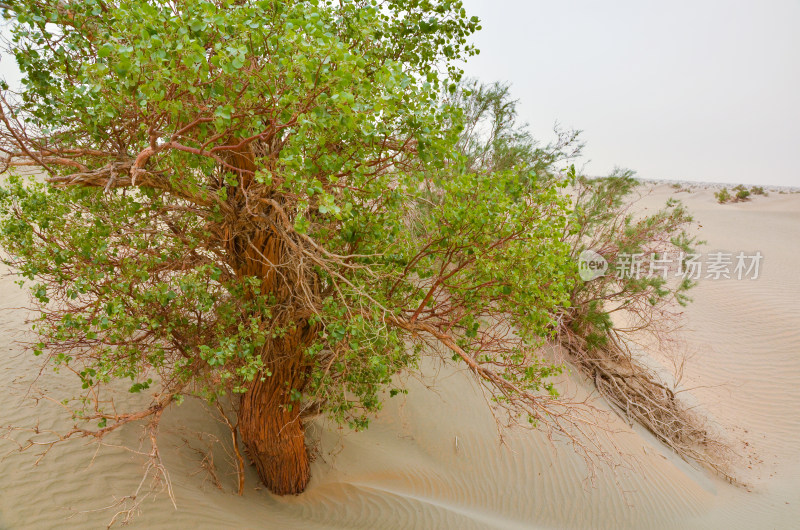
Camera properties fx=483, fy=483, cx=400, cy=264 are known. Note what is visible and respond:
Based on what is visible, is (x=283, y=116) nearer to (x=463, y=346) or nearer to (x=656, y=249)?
(x=463, y=346)

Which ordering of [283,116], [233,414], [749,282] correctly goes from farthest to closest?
[749,282]
[233,414]
[283,116]

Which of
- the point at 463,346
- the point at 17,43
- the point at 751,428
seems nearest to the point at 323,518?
the point at 463,346

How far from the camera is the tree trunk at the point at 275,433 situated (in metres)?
5.76

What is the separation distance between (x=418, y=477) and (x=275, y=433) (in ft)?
8.43

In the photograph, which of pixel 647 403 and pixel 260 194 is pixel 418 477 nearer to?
pixel 260 194

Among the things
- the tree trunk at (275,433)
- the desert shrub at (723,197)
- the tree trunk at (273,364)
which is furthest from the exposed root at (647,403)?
the desert shrub at (723,197)

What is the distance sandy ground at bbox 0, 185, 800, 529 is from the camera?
199 inches

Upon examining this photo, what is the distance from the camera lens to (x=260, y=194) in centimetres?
412

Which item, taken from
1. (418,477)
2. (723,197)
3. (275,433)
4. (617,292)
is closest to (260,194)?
(275,433)

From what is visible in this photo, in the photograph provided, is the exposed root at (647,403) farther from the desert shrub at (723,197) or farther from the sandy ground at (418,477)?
the desert shrub at (723,197)

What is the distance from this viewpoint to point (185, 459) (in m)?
6.18

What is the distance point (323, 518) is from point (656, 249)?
9.30 metres

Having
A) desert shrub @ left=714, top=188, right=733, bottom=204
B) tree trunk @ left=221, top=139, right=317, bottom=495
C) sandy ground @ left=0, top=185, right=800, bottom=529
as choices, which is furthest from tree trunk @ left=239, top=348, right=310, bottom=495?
desert shrub @ left=714, top=188, right=733, bottom=204

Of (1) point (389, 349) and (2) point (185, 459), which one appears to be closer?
(1) point (389, 349)
